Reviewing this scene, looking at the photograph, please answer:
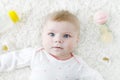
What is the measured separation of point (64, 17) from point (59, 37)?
100mm

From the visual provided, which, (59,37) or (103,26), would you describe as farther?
(103,26)

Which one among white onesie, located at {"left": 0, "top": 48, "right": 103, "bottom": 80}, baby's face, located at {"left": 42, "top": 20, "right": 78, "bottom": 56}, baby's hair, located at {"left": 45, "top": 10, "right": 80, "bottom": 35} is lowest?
white onesie, located at {"left": 0, "top": 48, "right": 103, "bottom": 80}

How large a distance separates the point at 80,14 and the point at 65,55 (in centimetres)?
23

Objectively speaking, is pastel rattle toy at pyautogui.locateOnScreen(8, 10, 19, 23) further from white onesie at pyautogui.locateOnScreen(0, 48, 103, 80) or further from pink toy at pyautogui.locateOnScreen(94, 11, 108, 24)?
pink toy at pyautogui.locateOnScreen(94, 11, 108, 24)

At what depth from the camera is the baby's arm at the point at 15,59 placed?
183 cm

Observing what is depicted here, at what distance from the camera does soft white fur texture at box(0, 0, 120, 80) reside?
1883 mm

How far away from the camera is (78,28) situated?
72.4 inches

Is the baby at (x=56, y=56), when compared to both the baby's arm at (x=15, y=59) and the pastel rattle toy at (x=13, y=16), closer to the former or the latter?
the baby's arm at (x=15, y=59)

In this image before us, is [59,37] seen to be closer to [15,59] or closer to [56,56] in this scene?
[56,56]

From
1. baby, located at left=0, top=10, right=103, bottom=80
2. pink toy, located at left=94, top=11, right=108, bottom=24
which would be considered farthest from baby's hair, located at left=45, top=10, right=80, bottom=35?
pink toy, located at left=94, top=11, right=108, bottom=24

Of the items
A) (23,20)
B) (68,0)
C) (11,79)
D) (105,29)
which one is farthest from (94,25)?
(11,79)

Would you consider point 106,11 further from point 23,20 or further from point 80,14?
point 23,20

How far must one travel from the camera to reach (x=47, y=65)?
1.81 meters

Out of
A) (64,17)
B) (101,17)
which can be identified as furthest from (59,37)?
(101,17)
